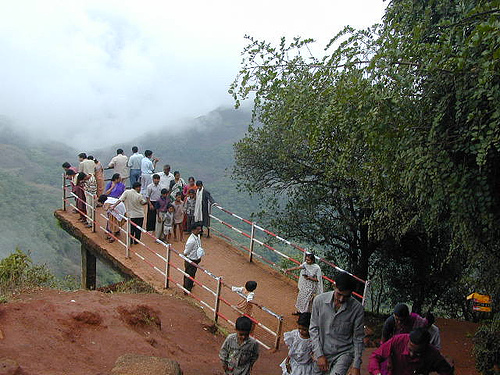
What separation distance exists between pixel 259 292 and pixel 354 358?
5283 mm

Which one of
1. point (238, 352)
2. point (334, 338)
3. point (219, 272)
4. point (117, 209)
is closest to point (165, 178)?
point (117, 209)

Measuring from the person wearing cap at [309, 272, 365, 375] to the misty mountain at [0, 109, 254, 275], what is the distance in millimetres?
34905

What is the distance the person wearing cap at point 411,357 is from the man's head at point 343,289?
517 millimetres

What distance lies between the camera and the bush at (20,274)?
9.31m

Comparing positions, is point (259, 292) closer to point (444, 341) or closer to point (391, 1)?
point (444, 341)

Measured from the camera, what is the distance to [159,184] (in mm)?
11625

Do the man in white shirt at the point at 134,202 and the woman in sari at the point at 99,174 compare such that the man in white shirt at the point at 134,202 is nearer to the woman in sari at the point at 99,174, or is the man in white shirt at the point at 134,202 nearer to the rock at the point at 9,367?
the woman in sari at the point at 99,174

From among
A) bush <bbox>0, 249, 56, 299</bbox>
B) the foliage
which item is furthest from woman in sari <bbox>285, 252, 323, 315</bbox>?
bush <bbox>0, 249, 56, 299</bbox>

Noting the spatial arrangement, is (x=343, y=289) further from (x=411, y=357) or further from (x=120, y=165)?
(x=120, y=165)

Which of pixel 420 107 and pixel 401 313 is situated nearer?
pixel 401 313

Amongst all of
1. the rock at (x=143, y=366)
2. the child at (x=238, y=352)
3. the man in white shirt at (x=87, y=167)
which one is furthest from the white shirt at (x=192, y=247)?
the man in white shirt at (x=87, y=167)

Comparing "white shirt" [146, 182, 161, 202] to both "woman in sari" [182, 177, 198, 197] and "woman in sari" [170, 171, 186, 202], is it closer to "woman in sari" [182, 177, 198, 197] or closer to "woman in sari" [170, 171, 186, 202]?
"woman in sari" [170, 171, 186, 202]

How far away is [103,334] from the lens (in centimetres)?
658

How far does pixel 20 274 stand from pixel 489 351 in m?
8.75
